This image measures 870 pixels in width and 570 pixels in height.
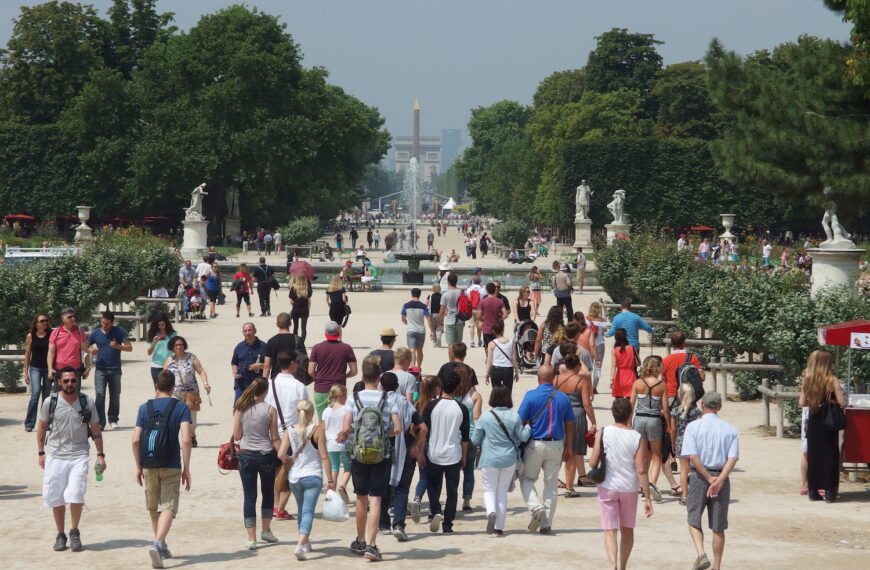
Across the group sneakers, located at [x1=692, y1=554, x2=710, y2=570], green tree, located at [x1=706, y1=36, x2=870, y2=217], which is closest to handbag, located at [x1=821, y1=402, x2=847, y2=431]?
sneakers, located at [x1=692, y1=554, x2=710, y2=570]

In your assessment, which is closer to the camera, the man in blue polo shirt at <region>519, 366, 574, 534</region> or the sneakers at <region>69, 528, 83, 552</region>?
the sneakers at <region>69, 528, 83, 552</region>

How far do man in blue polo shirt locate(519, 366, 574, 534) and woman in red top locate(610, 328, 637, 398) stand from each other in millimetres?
2976

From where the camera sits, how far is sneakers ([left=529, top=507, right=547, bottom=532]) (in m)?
9.98

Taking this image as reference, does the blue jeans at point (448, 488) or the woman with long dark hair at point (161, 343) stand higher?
the woman with long dark hair at point (161, 343)

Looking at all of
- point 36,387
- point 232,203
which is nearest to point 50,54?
point 232,203

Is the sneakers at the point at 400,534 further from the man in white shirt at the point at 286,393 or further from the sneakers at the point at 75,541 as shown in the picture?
the sneakers at the point at 75,541

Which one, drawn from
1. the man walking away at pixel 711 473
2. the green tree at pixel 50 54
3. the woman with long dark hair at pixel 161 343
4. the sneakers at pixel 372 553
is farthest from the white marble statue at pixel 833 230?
the green tree at pixel 50 54

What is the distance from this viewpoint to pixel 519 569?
8.95 metres

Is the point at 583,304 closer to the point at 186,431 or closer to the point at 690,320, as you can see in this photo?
the point at 690,320

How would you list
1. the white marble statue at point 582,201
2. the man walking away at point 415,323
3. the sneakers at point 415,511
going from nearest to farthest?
1. the sneakers at point 415,511
2. the man walking away at point 415,323
3. the white marble statue at point 582,201

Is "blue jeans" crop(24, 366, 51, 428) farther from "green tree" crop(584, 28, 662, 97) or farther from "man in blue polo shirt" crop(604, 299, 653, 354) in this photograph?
"green tree" crop(584, 28, 662, 97)

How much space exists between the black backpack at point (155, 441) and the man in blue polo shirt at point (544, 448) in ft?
8.82

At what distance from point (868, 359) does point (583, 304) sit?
61.5 feet

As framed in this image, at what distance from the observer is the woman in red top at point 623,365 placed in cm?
1298
